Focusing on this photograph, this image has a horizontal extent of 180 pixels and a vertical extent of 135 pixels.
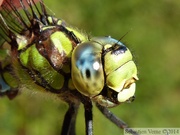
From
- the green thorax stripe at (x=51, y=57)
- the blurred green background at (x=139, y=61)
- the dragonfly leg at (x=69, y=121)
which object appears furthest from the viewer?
the blurred green background at (x=139, y=61)

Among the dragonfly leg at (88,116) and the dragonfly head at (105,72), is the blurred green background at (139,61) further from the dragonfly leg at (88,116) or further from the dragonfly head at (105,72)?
the dragonfly head at (105,72)

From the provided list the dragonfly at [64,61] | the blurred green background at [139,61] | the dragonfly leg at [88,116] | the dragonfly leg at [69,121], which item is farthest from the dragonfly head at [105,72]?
the blurred green background at [139,61]

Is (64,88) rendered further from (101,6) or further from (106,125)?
(101,6)

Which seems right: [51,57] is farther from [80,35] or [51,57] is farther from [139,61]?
[139,61]

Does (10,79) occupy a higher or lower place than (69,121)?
higher

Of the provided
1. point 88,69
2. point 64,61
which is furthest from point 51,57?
point 88,69

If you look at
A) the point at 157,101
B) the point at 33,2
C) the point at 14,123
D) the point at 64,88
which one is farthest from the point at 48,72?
the point at 157,101
